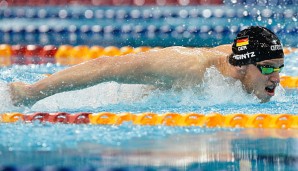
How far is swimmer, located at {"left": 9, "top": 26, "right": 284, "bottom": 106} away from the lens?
3824mm

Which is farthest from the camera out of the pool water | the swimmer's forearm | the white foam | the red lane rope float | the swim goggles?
the white foam

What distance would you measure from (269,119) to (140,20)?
146 inches

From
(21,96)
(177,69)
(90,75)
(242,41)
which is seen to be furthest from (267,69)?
(21,96)

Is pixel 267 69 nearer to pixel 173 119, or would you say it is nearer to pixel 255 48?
pixel 255 48

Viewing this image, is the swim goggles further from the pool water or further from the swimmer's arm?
the swimmer's arm

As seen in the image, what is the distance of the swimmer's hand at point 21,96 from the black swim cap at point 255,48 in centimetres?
118

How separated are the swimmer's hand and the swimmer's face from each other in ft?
4.10

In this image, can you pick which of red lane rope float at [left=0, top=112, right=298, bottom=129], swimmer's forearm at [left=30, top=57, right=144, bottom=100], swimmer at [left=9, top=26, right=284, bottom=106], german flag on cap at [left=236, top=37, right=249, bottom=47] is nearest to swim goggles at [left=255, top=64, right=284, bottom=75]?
swimmer at [left=9, top=26, right=284, bottom=106]

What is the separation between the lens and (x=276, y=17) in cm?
693

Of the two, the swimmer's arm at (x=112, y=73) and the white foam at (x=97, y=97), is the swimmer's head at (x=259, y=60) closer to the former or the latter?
the swimmer's arm at (x=112, y=73)

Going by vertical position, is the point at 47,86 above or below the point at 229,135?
above

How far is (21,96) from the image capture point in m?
3.85

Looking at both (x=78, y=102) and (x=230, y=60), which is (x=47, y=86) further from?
(x=230, y=60)

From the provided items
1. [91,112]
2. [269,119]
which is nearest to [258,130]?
[269,119]
